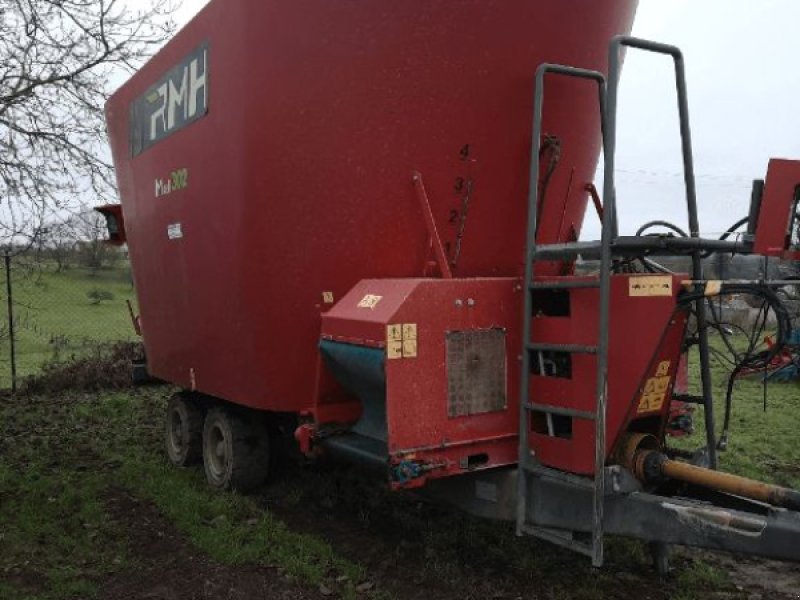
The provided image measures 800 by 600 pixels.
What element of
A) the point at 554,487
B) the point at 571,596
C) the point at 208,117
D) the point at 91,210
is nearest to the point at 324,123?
the point at 208,117

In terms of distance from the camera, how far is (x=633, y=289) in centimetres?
329

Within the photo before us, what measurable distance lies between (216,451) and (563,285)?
3.29m

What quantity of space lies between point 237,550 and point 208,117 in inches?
102

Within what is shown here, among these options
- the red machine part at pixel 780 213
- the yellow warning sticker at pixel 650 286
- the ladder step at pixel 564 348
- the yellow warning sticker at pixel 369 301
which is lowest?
the ladder step at pixel 564 348

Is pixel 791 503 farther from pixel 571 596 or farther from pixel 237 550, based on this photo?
pixel 237 550

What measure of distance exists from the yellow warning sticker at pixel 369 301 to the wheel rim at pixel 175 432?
2.98 m

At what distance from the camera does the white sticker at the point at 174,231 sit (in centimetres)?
525

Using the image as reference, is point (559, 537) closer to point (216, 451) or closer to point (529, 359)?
point (529, 359)

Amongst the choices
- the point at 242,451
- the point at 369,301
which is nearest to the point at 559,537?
the point at 369,301

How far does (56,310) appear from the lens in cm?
1678

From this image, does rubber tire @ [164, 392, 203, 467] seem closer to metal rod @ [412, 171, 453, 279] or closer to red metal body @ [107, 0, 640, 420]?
red metal body @ [107, 0, 640, 420]

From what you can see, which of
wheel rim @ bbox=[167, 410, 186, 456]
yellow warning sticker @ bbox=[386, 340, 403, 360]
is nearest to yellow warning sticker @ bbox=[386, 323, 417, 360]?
yellow warning sticker @ bbox=[386, 340, 403, 360]

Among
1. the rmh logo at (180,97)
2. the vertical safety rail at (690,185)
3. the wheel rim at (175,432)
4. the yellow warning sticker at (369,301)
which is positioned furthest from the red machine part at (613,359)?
the wheel rim at (175,432)

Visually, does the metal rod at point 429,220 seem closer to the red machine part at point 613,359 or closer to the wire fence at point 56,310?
the red machine part at point 613,359
